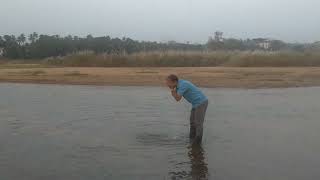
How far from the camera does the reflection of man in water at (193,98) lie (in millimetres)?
12125

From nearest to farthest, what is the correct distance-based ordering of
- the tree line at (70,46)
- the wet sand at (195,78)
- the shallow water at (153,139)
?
1. the shallow water at (153,139)
2. the wet sand at (195,78)
3. the tree line at (70,46)

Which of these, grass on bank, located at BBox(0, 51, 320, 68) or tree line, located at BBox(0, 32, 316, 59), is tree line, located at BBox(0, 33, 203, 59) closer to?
tree line, located at BBox(0, 32, 316, 59)

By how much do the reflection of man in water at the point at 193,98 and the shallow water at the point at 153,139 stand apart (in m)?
0.40

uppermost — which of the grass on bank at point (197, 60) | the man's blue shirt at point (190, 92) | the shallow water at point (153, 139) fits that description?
the man's blue shirt at point (190, 92)

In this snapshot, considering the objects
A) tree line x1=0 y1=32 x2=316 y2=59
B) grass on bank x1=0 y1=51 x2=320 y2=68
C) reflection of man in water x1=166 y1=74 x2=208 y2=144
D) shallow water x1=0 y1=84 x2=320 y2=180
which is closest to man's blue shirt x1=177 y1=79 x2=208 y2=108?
reflection of man in water x1=166 y1=74 x2=208 y2=144

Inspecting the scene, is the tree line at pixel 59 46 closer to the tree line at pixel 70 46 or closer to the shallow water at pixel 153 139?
the tree line at pixel 70 46

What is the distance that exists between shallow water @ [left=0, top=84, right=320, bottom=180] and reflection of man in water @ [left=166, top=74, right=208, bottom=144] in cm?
40

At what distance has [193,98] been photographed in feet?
41.3

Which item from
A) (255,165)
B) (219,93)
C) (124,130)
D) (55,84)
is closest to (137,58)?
(55,84)

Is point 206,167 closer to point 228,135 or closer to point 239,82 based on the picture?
point 228,135

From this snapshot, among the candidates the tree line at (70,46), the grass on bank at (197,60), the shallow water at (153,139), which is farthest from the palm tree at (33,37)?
the shallow water at (153,139)

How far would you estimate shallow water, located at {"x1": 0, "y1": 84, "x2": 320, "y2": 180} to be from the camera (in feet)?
34.6

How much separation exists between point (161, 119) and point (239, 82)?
14.8 meters

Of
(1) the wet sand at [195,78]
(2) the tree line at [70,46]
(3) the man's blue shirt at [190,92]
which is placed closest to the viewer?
(3) the man's blue shirt at [190,92]
